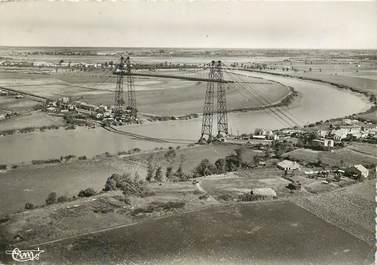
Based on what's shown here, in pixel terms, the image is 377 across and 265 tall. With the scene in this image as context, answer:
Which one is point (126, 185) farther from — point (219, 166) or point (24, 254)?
point (24, 254)

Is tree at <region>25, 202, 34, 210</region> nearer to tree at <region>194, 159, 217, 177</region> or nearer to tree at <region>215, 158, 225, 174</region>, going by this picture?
tree at <region>194, 159, 217, 177</region>

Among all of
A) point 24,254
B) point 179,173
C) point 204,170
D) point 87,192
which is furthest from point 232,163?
point 24,254

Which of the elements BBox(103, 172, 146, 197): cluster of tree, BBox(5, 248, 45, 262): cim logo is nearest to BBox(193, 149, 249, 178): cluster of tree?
BBox(103, 172, 146, 197): cluster of tree

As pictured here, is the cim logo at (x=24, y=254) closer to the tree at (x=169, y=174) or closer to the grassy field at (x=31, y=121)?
the tree at (x=169, y=174)

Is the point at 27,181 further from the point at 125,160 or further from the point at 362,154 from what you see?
the point at 362,154

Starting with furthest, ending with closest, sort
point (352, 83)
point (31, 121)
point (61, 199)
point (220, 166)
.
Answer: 1. point (352, 83)
2. point (31, 121)
3. point (220, 166)
4. point (61, 199)

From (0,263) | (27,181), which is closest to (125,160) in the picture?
(27,181)

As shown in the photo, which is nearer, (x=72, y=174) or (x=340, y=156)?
→ (x=72, y=174)
